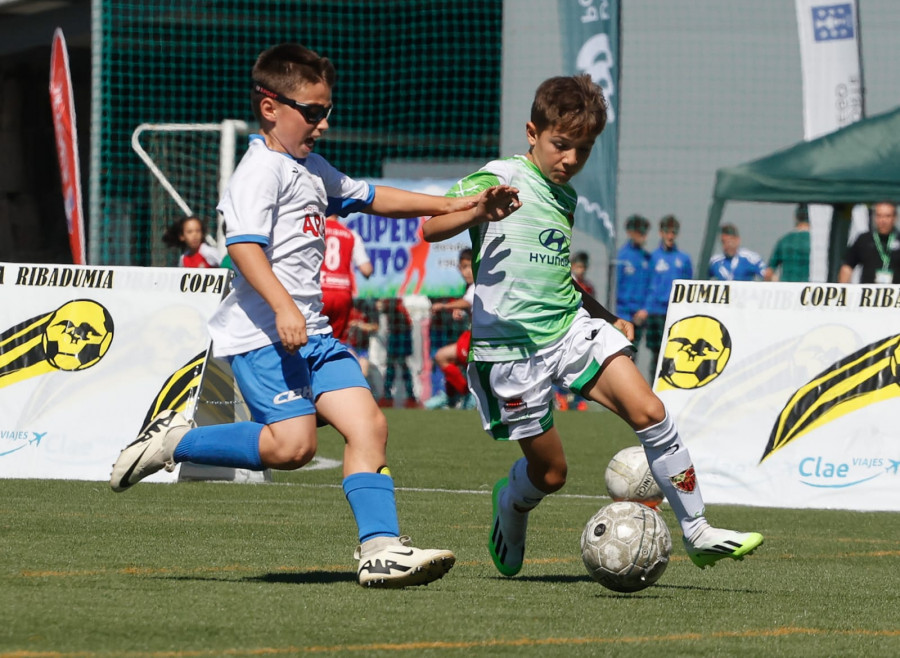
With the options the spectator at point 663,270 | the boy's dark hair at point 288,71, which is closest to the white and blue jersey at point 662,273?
the spectator at point 663,270

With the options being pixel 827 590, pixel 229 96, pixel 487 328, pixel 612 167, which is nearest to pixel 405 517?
pixel 487 328

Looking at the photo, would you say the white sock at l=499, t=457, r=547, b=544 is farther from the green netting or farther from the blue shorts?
the green netting

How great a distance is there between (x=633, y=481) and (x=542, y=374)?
7.30ft

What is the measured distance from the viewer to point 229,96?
27.4m

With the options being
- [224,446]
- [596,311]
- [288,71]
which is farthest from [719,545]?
[288,71]

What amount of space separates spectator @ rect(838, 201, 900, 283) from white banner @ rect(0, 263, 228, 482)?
7239 mm

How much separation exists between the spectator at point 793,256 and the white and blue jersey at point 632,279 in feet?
4.34

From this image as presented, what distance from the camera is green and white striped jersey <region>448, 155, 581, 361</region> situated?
601 cm

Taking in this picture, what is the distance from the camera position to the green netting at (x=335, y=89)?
78.1 ft

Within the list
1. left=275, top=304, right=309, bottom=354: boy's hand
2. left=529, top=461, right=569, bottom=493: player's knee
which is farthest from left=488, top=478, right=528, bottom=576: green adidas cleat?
left=275, top=304, right=309, bottom=354: boy's hand

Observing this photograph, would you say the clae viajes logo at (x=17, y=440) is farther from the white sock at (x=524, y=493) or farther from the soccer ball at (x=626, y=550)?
the soccer ball at (x=626, y=550)

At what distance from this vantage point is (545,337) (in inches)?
236

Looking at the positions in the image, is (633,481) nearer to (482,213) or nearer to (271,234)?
(482,213)

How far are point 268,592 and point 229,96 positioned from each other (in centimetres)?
2292
